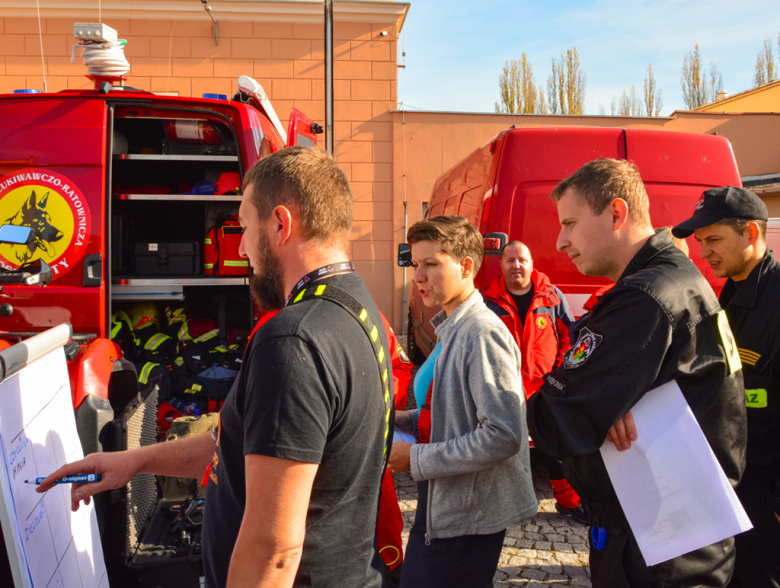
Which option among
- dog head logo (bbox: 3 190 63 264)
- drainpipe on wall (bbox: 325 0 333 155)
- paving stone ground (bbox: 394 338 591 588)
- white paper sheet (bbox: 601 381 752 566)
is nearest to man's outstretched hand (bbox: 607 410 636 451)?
white paper sheet (bbox: 601 381 752 566)

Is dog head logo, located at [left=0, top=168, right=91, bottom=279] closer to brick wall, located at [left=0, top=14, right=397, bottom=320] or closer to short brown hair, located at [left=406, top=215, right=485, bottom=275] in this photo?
short brown hair, located at [left=406, top=215, right=485, bottom=275]

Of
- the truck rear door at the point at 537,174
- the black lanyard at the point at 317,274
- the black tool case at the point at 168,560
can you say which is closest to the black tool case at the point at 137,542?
the black tool case at the point at 168,560

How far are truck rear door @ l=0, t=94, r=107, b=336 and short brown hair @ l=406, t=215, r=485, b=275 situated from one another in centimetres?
197

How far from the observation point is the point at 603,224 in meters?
1.77

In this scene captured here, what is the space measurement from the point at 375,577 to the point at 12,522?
93cm

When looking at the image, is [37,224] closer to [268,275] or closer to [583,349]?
[268,275]

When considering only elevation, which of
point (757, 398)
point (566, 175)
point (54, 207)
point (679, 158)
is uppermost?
point (679, 158)

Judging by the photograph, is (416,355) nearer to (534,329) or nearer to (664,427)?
(534,329)

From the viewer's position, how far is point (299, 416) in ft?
3.44

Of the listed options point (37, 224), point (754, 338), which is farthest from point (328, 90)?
point (754, 338)

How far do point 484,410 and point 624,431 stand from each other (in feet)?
1.52

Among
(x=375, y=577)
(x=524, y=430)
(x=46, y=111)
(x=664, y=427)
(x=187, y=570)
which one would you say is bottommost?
(x=187, y=570)

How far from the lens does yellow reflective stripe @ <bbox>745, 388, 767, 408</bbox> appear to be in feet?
7.26

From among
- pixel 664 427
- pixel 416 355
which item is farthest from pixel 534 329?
pixel 416 355
